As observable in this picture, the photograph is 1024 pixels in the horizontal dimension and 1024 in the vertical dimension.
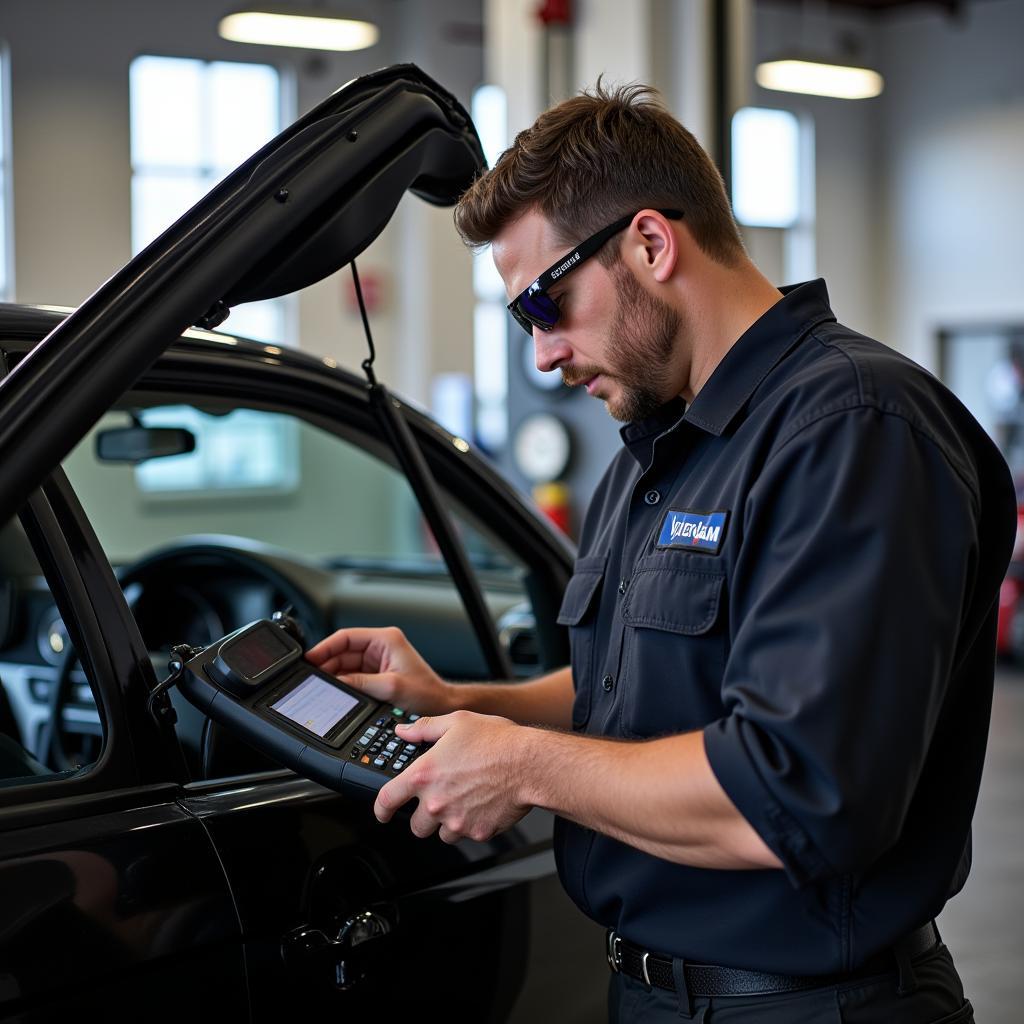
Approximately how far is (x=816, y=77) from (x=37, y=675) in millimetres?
7878

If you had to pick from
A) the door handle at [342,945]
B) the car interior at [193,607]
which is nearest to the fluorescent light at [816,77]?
the car interior at [193,607]

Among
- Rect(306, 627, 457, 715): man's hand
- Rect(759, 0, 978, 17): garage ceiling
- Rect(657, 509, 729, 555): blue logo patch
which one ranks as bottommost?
Rect(306, 627, 457, 715): man's hand

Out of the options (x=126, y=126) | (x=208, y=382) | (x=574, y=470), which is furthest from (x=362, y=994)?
(x=126, y=126)

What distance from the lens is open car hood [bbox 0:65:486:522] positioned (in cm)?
99

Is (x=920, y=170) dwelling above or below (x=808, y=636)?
above

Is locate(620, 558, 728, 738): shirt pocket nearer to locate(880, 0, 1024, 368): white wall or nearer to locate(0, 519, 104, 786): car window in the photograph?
locate(0, 519, 104, 786): car window

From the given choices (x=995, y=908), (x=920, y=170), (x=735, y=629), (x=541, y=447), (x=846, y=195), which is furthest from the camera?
(x=846, y=195)

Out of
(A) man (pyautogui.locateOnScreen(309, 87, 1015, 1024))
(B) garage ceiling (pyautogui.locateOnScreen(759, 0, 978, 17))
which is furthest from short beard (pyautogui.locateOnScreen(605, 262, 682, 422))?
(B) garage ceiling (pyautogui.locateOnScreen(759, 0, 978, 17))

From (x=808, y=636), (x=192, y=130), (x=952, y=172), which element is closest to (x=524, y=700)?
(x=808, y=636)

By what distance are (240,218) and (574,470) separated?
5.73 metres

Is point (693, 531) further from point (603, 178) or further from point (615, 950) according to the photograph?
point (615, 950)

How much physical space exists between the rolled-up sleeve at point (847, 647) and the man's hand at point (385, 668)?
Answer: 581mm

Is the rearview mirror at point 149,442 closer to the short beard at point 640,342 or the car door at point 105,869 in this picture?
the car door at point 105,869

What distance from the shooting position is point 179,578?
2.75 metres
